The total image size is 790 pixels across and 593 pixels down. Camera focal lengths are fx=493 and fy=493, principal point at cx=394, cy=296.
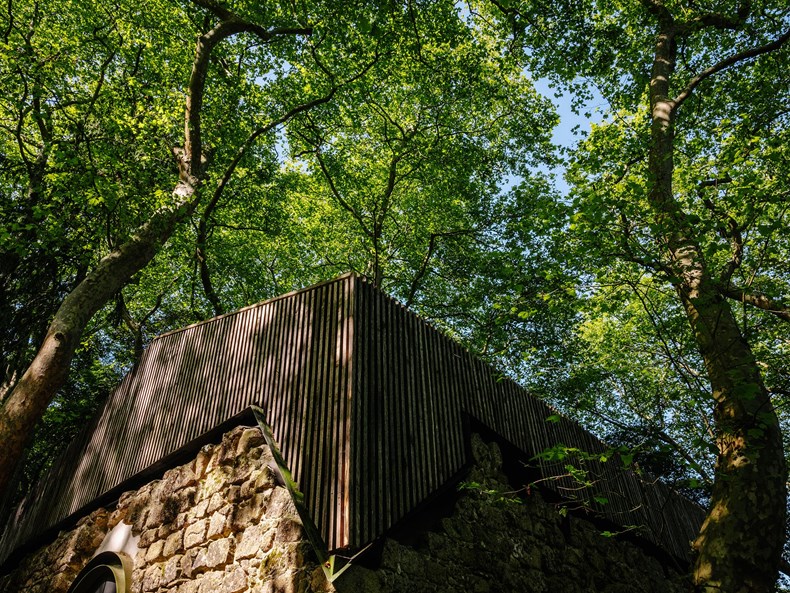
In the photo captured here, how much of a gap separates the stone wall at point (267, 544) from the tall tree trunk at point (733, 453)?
1.83 metres

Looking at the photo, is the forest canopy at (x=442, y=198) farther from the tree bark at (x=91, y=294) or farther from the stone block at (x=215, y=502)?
the stone block at (x=215, y=502)

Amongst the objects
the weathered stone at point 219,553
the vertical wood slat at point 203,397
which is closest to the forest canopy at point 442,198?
the vertical wood slat at point 203,397

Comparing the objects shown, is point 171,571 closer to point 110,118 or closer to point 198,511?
point 198,511

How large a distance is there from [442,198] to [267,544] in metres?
11.9

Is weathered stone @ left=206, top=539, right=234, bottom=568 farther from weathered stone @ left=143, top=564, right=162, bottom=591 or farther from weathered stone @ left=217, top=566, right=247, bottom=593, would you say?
weathered stone @ left=143, top=564, right=162, bottom=591

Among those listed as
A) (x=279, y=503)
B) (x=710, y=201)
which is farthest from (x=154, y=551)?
(x=710, y=201)

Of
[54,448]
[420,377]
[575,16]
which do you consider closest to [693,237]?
[420,377]

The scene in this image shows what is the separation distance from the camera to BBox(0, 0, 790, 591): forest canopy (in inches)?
210

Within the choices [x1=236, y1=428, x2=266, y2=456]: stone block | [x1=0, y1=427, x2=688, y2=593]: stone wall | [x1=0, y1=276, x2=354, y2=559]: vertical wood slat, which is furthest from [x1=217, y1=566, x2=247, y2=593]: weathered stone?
[x1=236, y1=428, x2=266, y2=456]: stone block

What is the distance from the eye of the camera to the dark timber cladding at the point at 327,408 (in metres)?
4.26

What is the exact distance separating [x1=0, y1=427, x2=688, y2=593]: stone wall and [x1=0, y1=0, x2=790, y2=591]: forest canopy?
1588 millimetres

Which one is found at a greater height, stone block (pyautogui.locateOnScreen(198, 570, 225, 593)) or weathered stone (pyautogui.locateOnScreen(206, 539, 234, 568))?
weathered stone (pyautogui.locateOnScreen(206, 539, 234, 568))

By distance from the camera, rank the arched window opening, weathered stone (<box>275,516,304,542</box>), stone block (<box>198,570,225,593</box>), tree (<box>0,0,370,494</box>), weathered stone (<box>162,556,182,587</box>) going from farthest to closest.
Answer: tree (<box>0,0,370,494</box>), the arched window opening, weathered stone (<box>162,556,182,587</box>), stone block (<box>198,570,225,593</box>), weathered stone (<box>275,516,304,542</box>)

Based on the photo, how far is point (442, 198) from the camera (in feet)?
47.8
